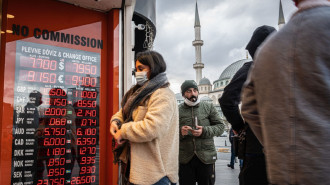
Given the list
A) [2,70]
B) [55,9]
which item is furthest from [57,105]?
[55,9]

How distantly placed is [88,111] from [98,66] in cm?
67

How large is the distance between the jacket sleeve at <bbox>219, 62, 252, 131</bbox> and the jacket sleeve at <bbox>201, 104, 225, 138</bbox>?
49.0 inches

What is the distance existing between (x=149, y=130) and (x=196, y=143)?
64.7 inches

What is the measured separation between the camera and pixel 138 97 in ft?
7.91

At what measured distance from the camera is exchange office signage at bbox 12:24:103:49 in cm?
355

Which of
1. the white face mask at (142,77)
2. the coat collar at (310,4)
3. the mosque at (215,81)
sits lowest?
the white face mask at (142,77)

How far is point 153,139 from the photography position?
230cm

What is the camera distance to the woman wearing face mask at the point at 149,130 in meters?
2.22

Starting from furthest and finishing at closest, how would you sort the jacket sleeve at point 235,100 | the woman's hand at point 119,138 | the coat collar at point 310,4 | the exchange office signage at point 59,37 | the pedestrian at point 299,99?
the exchange office signage at point 59,37 < the jacket sleeve at point 235,100 < the woman's hand at point 119,138 < the coat collar at point 310,4 < the pedestrian at point 299,99

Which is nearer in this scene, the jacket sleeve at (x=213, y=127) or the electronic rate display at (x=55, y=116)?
the electronic rate display at (x=55, y=116)

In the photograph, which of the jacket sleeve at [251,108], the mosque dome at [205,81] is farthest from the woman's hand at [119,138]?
the mosque dome at [205,81]

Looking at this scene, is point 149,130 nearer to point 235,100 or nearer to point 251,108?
point 235,100

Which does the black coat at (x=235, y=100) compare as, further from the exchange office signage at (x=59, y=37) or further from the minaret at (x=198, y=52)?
the minaret at (x=198, y=52)

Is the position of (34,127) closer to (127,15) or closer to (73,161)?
(73,161)
